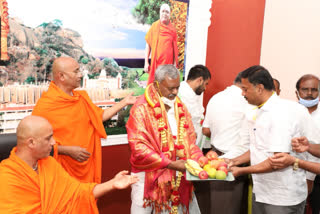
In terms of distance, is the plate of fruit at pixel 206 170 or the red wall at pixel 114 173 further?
the red wall at pixel 114 173

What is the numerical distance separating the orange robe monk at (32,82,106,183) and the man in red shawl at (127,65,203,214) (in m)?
0.70

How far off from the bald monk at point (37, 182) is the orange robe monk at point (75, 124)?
69cm

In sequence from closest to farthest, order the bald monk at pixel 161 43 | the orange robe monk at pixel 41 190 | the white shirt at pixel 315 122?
1. the orange robe monk at pixel 41 190
2. the white shirt at pixel 315 122
3. the bald monk at pixel 161 43

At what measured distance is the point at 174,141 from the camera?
2.70 metres

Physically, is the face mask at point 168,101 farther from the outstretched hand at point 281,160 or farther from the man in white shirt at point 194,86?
the man in white shirt at point 194,86

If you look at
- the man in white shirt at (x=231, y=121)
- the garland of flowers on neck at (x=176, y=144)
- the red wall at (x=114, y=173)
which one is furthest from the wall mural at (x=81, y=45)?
the garland of flowers on neck at (x=176, y=144)

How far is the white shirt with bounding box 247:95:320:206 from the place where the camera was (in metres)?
2.41

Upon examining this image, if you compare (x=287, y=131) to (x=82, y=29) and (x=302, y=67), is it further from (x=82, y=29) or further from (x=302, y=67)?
(x=302, y=67)

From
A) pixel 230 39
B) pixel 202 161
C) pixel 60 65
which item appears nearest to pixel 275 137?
pixel 202 161

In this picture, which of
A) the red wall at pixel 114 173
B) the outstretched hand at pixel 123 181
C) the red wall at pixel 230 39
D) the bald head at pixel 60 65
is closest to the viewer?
the outstretched hand at pixel 123 181

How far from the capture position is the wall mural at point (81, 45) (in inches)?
120

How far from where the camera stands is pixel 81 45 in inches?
138

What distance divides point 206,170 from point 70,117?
1443 millimetres

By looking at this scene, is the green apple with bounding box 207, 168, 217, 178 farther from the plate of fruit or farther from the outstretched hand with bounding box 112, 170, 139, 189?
the outstretched hand with bounding box 112, 170, 139, 189
